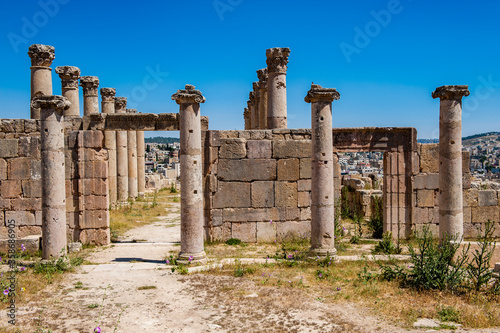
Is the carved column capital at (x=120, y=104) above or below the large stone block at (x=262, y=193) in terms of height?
above

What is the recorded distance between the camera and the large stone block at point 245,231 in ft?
44.3

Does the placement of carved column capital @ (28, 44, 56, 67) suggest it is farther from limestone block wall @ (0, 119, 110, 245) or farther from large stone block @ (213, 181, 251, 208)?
large stone block @ (213, 181, 251, 208)

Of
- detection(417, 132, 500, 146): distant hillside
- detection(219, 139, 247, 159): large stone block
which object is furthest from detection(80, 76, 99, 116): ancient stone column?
detection(417, 132, 500, 146): distant hillside

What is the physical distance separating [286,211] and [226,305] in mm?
5951

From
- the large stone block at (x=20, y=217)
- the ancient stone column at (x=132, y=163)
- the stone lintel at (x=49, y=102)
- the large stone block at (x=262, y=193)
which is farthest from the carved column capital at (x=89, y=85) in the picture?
the large stone block at (x=262, y=193)

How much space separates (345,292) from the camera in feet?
28.2

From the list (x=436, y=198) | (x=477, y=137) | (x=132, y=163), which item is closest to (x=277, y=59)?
(x=436, y=198)

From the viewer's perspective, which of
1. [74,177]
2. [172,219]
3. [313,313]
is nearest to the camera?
Answer: [313,313]

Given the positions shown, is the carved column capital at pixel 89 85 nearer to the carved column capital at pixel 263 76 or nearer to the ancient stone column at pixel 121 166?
the ancient stone column at pixel 121 166

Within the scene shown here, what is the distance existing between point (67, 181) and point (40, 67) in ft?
16.8

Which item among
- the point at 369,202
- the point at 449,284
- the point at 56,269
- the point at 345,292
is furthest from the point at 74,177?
the point at 369,202

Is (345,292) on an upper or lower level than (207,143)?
lower

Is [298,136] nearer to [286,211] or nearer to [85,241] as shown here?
[286,211]

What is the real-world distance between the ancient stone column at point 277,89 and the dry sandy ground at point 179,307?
7.79 meters
